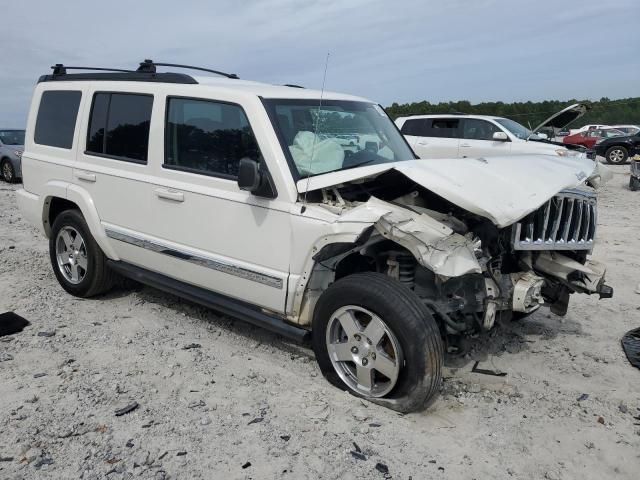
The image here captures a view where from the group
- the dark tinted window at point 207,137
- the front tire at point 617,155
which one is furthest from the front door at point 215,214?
the front tire at point 617,155

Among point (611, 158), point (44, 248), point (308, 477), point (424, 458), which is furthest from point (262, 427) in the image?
point (611, 158)

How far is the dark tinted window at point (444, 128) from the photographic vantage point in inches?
530

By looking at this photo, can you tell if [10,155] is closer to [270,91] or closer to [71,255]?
[71,255]

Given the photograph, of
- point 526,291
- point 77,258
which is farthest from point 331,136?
point 77,258

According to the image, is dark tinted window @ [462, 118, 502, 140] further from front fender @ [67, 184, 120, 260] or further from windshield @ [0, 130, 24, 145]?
windshield @ [0, 130, 24, 145]

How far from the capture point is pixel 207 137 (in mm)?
4066

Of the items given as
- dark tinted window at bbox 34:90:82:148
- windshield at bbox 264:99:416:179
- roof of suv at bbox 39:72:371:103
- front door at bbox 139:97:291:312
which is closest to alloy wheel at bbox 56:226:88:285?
dark tinted window at bbox 34:90:82:148

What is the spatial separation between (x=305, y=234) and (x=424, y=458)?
4.80 ft

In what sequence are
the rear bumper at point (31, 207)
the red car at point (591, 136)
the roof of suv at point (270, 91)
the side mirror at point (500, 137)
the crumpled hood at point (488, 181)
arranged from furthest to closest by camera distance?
the red car at point (591, 136) < the side mirror at point (500, 137) < the rear bumper at point (31, 207) < the roof of suv at point (270, 91) < the crumpled hood at point (488, 181)

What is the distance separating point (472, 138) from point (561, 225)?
981 cm

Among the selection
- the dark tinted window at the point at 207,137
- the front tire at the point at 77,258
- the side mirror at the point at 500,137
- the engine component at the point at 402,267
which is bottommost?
the front tire at the point at 77,258

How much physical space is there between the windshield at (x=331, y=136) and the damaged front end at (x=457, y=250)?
24 cm

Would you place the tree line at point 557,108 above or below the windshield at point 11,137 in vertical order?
above

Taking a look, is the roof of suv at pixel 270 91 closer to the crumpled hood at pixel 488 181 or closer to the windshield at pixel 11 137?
the crumpled hood at pixel 488 181
